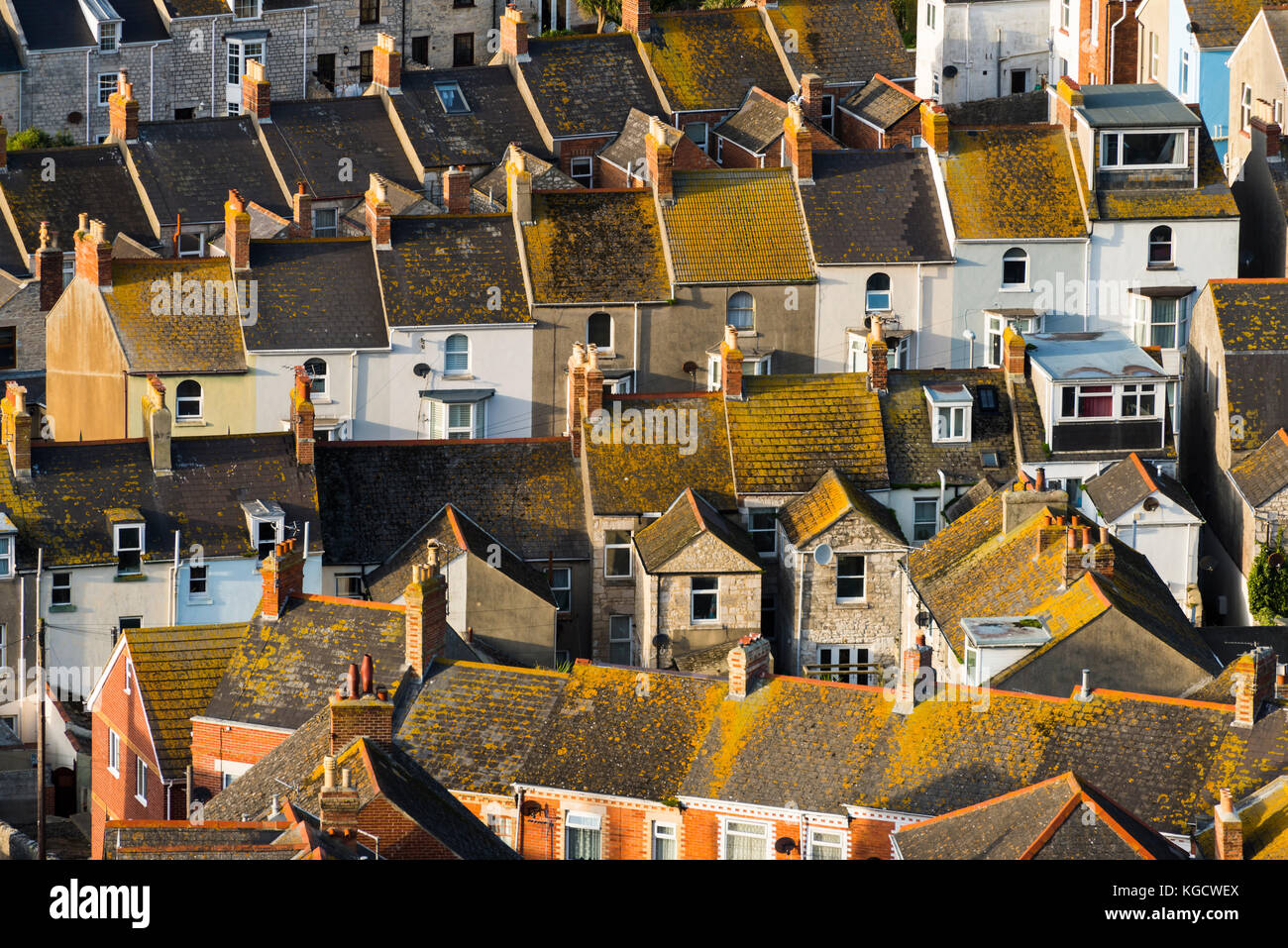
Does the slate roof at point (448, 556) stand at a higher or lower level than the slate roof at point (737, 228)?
lower

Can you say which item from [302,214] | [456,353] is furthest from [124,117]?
[456,353]

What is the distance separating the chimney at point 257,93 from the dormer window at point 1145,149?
30.2 meters

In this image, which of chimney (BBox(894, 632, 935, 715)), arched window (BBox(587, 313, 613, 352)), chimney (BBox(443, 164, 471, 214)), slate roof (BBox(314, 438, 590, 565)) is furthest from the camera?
chimney (BBox(443, 164, 471, 214))

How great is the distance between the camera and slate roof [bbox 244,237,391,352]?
67125 millimetres

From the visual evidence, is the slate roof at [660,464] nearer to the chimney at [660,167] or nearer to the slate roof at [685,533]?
the slate roof at [685,533]

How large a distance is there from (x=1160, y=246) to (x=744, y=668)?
32.1 m

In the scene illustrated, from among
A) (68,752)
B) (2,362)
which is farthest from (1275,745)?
(2,362)

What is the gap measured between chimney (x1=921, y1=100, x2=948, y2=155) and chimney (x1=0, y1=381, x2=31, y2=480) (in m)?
29.4

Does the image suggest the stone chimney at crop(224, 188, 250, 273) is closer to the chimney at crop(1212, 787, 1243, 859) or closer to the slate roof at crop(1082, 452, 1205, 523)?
the slate roof at crop(1082, 452, 1205, 523)

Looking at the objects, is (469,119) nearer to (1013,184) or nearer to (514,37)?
(514,37)

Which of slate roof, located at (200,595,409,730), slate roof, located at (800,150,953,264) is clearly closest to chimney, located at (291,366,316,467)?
slate roof, located at (200,595,409,730)

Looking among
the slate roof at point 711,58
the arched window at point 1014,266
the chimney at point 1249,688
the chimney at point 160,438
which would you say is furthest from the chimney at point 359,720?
the slate roof at point 711,58

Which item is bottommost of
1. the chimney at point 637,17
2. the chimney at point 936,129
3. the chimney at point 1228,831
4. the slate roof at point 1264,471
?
the chimney at point 1228,831

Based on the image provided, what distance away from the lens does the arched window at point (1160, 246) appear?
71.6 m
